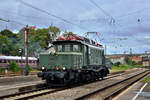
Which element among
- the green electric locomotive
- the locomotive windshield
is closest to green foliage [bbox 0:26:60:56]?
the green electric locomotive

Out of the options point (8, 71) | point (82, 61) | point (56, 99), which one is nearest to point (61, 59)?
point (82, 61)

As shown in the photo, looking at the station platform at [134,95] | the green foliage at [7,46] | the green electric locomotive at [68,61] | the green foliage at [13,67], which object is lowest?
the station platform at [134,95]

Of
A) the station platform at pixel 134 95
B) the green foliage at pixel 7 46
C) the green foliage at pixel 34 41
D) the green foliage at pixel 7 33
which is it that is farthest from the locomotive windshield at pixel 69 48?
the green foliage at pixel 7 33

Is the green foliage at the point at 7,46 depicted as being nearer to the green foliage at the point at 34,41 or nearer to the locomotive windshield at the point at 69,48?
the green foliage at the point at 34,41

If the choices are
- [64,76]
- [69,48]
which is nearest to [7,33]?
[69,48]

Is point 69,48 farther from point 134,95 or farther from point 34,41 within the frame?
point 34,41

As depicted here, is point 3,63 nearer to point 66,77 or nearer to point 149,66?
point 66,77

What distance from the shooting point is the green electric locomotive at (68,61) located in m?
14.5

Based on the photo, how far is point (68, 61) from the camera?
14.8 metres

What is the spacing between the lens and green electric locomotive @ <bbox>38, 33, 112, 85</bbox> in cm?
1447

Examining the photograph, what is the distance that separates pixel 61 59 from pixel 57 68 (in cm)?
71

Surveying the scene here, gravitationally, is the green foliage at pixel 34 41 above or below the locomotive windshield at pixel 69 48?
above

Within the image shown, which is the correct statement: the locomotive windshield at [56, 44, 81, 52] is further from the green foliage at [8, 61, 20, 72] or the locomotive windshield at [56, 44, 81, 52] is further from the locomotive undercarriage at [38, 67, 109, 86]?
the green foliage at [8, 61, 20, 72]

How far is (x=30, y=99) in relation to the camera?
10383 millimetres
